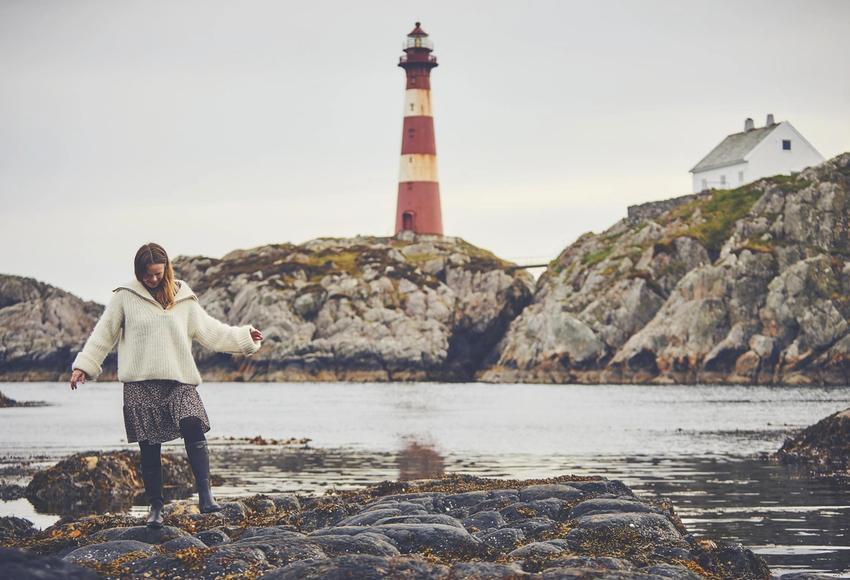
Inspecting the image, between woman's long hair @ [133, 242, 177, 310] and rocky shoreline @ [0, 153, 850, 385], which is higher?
rocky shoreline @ [0, 153, 850, 385]

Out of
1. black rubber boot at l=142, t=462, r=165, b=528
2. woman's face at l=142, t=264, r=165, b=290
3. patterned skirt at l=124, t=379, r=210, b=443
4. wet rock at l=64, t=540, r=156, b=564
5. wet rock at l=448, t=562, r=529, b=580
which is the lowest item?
wet rock at l=448, t=562, r=529, b=580

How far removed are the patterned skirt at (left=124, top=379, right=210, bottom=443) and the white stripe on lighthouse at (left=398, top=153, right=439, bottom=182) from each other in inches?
4579

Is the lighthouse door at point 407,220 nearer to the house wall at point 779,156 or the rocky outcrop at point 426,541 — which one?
the house wall at point 779,156

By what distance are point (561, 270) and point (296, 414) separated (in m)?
57.8

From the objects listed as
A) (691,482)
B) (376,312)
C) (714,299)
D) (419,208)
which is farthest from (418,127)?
(691,482)

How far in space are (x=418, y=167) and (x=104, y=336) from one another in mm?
116771

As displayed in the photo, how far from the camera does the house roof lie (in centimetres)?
11806

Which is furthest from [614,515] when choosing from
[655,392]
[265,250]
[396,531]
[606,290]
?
[265,250]

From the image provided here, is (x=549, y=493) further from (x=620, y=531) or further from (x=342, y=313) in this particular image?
(x=342, y=313)

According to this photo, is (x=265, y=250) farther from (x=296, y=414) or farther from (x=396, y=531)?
(x=396, y=531)

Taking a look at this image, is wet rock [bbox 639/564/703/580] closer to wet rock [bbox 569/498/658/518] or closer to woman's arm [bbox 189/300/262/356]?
wet rock [bbox 569/498/658/518]

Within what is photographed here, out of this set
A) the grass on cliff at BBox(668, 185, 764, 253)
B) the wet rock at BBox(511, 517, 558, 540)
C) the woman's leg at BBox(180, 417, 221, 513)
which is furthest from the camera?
the grass on cliff at BBox(668, 185, 764, 253)

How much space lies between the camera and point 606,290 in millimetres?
111750

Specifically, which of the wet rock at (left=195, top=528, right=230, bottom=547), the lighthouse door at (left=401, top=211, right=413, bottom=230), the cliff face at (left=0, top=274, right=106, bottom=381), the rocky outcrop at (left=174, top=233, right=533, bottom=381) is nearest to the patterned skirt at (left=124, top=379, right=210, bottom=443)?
the wet rock at (left=195, top=528, right=230, bottom=547)
